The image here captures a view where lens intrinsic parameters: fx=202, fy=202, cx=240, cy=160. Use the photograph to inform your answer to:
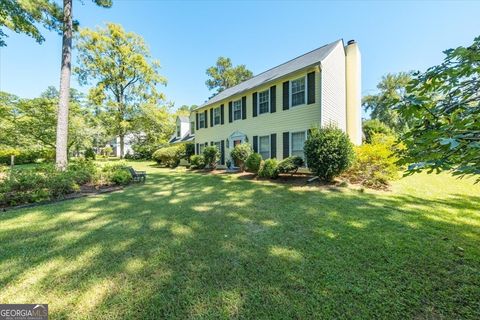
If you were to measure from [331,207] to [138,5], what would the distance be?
48.8 feet

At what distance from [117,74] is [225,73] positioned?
56.3 ft

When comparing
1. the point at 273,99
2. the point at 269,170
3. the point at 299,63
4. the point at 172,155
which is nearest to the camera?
the point at 269,170

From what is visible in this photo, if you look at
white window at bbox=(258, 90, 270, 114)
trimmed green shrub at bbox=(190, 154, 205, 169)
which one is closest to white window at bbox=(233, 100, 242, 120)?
white window at bbox=(258, 90, 270, 114)

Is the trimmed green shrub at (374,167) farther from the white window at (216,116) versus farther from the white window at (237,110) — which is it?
the white window at (216,116)

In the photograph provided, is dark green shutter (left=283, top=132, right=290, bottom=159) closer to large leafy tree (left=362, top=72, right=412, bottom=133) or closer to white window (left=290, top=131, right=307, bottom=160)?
white window (left=290, top=131, right=307, bottom=160)

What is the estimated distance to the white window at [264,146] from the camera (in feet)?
38.7

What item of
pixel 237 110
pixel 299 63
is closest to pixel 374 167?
pixel 299 63

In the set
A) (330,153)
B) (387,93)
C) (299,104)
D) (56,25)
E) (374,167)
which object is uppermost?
(387,93)

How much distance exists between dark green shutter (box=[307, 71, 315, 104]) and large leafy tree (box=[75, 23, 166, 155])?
23031 mm

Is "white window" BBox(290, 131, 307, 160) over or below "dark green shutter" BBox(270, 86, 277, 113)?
below

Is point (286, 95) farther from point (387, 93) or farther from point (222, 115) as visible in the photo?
point (387, 93)

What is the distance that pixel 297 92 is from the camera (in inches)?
409

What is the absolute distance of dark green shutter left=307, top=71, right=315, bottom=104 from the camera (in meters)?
9.59

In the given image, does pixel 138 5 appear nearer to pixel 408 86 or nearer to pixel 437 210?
pixel 408 86
